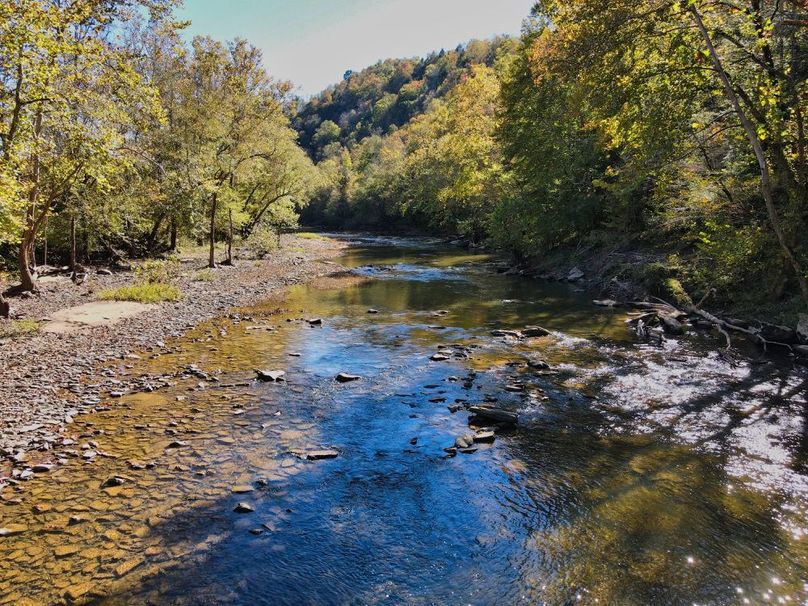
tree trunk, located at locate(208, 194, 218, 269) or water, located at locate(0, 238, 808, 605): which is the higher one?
tree trunk, located at locate(208, 194, 218, 269)

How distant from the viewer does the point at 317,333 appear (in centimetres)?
1730

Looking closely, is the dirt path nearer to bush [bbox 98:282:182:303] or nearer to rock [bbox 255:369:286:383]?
bush [bbox 98:282:182:303]

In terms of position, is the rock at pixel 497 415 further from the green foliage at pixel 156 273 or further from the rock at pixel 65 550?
the green foliage at pixel 156 273

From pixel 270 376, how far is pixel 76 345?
649 cm

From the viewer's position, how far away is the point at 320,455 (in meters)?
8.68

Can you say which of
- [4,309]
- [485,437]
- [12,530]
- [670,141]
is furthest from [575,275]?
[12,530]

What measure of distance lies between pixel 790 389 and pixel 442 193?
4354 centimetres

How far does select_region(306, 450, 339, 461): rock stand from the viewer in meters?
8.62

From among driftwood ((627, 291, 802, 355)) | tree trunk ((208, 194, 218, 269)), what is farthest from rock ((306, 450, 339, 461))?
tree trunk ((208, 194, 218, 269))

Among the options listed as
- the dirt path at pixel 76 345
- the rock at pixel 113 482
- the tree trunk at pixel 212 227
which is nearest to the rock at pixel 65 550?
the rock at pixel 113 482

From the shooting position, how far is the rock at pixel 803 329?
14242mm

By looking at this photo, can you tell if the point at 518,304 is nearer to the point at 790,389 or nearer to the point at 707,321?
the point at 707,321

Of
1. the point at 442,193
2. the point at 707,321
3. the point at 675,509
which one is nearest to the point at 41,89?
the point at 675,509

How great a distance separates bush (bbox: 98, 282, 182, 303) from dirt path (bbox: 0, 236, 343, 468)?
0.55 m
